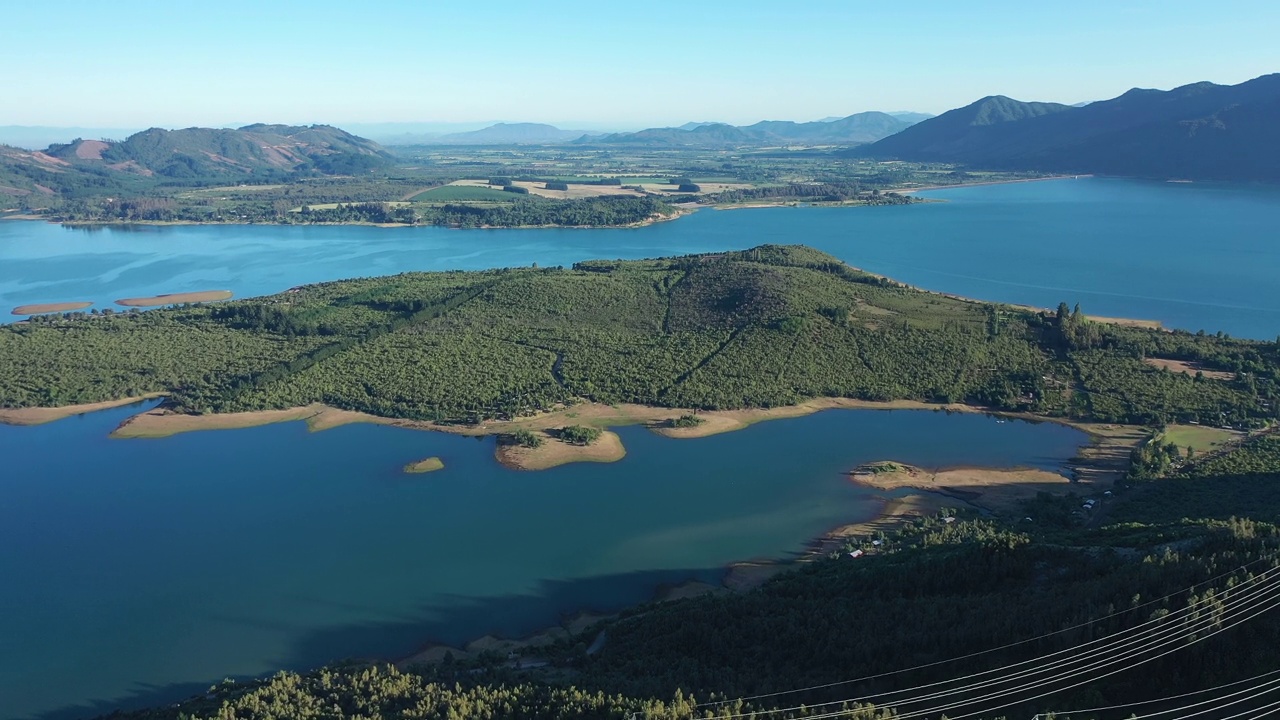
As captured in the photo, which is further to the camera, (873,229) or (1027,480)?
(873,229)

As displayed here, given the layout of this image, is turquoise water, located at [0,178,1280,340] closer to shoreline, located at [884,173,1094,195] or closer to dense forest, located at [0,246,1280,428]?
dense forest, located at [0,246,1280,428]

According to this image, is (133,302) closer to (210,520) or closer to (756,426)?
(210,520)

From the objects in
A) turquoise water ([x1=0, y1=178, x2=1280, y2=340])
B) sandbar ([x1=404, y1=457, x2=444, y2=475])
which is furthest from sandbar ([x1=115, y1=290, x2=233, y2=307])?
sandbar ([x1=404, y1=457, x2=444, y2=475])

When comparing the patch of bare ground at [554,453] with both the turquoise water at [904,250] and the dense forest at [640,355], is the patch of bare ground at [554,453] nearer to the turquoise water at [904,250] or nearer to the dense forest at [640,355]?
the dense forest at [640,355]

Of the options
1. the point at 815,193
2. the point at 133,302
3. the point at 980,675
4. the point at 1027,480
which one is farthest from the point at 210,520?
the point at 815,193

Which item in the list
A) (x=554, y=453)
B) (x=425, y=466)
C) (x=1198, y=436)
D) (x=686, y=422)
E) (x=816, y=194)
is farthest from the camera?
(x=816, y=194)

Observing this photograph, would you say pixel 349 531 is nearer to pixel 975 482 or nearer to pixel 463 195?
pixel 975 482

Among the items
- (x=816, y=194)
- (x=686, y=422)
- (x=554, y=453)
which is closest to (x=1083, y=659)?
(x=554, y=453)
